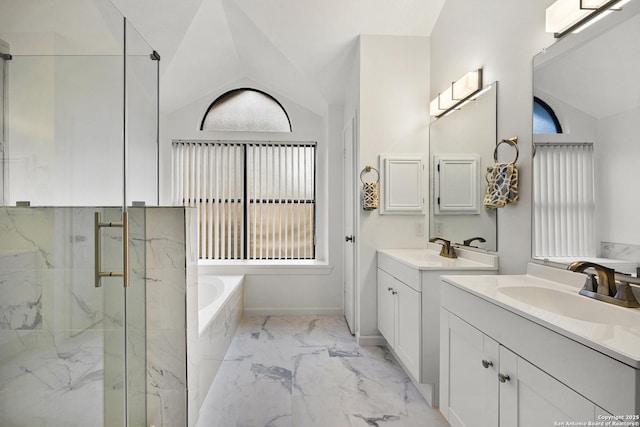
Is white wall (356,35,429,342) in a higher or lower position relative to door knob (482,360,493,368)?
higher

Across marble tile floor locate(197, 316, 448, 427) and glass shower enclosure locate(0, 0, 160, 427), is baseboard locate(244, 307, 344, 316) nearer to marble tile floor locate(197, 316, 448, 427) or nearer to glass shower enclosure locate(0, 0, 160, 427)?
marble tile floor locate(197, 316, 448, 427)

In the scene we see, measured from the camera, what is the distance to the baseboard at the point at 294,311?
3.94 meters

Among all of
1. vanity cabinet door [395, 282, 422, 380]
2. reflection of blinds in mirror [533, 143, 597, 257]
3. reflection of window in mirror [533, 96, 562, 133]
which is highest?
reflection of window in mirror [533, 96, 562, 133]

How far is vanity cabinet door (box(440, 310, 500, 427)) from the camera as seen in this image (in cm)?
129

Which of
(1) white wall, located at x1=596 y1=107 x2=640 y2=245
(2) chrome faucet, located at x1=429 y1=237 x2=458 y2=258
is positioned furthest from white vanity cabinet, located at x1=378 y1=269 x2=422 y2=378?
(1) white wall, located at x1=596 y1=107 x2=640 y2=245

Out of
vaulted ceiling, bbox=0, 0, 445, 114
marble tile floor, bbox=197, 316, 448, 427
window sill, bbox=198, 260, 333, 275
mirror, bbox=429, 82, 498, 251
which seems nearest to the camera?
marble tile floor, bbox=197, 316, 448, 427

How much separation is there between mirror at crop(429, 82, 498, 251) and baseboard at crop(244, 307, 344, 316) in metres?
1.58

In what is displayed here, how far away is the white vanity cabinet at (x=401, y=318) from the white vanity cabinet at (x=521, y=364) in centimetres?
47

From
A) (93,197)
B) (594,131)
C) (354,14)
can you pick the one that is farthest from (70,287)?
(354,14)

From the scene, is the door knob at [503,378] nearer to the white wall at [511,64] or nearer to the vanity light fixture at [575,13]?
the white wall at [511,64]

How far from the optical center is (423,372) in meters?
2.11

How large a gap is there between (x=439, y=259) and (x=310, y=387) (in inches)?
49.4

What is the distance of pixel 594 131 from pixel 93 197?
6.49 ft

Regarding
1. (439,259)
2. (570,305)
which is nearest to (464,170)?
(439,259)
